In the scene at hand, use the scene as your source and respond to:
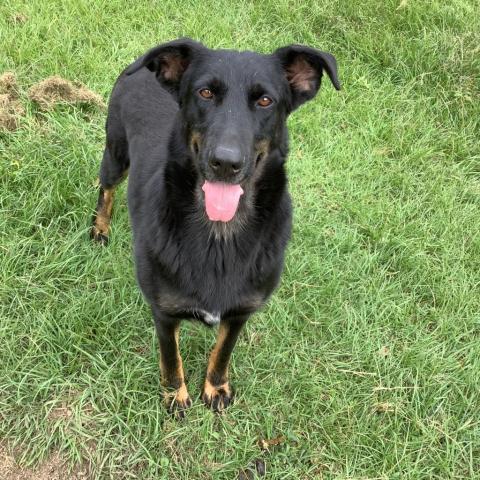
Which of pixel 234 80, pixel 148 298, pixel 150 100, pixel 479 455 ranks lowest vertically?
pixel 479 455

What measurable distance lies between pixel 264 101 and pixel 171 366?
4.59 ft

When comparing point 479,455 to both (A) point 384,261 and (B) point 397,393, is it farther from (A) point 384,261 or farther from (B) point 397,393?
(A) point 384,261

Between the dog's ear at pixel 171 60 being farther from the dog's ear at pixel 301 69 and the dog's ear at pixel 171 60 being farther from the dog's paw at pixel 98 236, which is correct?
the dog's paw at pixel 98 236

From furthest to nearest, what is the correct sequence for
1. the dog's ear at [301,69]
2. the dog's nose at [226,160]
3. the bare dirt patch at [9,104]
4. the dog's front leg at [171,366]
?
the bare dirt patch at [9,104] → the dog's front leg at [171,366] → the dog's ear at [301,69] → the dog's nose at [226,160]

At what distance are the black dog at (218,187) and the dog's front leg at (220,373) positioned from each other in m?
0.01

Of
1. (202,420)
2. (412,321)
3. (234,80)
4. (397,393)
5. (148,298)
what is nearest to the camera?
(234,80)

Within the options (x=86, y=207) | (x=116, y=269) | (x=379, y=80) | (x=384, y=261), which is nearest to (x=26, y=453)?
(x=116, y=269)

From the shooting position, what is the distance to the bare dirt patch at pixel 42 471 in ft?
8.14

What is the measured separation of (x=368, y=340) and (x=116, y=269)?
1590mm

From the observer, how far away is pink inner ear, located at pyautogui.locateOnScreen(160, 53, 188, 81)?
227 cm

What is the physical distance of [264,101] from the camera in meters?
2.10

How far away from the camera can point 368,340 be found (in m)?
3.15

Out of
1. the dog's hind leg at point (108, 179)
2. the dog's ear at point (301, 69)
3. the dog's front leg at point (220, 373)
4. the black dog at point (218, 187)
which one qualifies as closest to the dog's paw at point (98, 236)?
the dog's hind leg at point (108, 179)

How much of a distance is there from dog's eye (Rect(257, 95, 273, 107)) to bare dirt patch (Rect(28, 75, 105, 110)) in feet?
7.64
